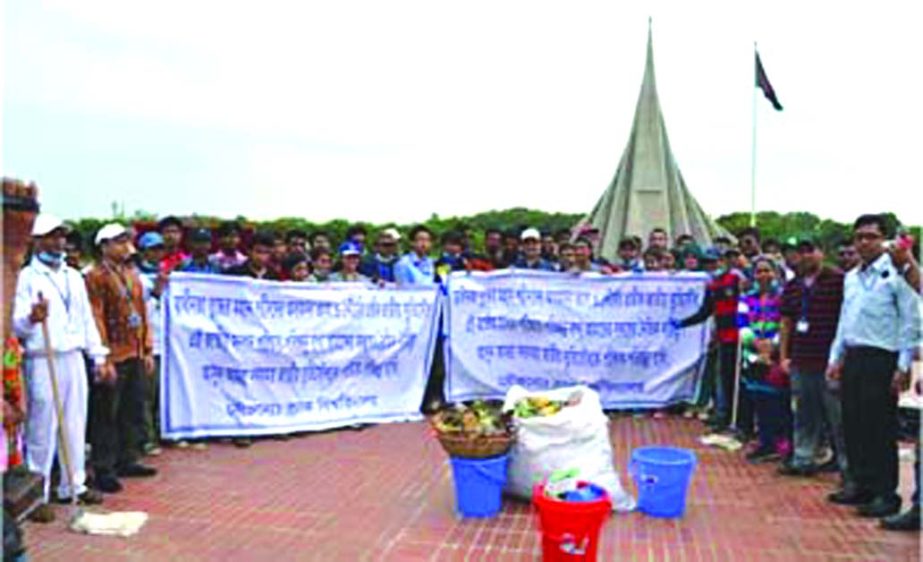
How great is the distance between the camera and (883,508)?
5328 millimetres

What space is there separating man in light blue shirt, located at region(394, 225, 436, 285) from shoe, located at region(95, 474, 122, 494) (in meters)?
3.47

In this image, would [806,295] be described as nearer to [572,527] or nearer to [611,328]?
[611,328]

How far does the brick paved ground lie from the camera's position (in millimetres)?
4676

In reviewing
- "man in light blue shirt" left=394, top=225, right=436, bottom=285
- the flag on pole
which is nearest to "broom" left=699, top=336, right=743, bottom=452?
"man in light blue shirt" left=394, top=225, right=436, bottom=285

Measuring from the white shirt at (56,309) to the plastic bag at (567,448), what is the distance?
2.88 meters

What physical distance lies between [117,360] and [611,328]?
477 centimetres

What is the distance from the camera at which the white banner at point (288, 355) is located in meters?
7.09

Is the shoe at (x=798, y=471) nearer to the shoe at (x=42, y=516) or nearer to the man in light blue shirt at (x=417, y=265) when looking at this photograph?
the man in light blue shirt at (x=417, y=265)

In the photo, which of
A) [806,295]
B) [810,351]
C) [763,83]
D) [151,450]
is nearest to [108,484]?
[151,450]

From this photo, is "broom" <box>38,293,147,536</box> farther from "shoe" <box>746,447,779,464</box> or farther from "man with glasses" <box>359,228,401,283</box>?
"shoe" <box>746,447,779,464</box>

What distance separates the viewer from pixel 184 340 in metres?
7.07

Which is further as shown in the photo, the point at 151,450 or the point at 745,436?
the point at 745,436

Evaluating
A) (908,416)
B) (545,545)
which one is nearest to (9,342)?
(545,545)

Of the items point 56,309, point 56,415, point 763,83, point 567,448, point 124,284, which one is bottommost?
point 567,448
